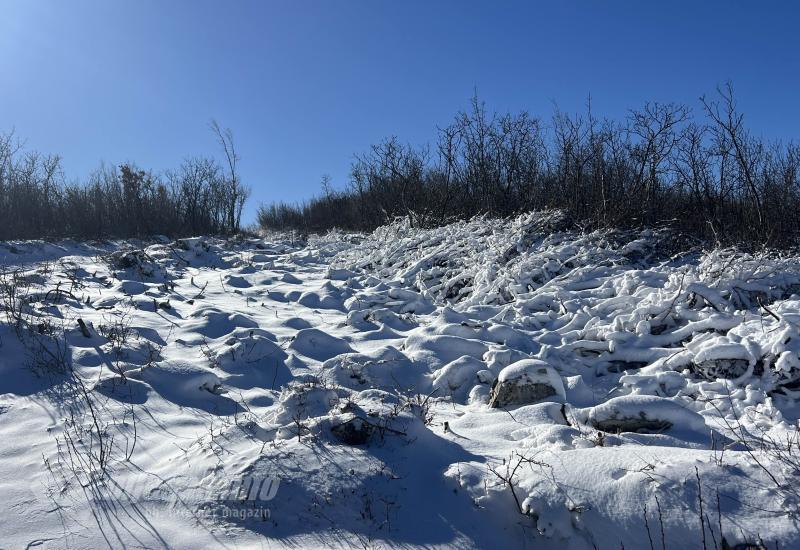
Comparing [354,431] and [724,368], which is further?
[724,368]

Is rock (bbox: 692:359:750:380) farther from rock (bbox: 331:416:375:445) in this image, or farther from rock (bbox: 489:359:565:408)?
rock (bbox: 331:416:375:445)

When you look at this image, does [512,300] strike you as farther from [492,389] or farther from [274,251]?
[274,251]

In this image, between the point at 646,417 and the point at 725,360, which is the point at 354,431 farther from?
the point at 725,360

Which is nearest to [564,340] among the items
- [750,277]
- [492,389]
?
[492,389]

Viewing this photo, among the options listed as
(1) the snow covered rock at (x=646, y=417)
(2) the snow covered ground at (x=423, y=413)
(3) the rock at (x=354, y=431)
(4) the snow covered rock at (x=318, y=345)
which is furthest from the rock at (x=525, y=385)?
(4) the snow covered rock at (x=318, y=345)

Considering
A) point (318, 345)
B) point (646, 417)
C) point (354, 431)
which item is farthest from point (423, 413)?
point (318, 345)

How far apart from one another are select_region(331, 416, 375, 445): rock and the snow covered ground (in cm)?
1

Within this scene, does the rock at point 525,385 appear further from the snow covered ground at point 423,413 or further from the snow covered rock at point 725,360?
the snow covered rock at point 725,360

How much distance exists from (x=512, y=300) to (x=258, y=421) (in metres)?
4.23

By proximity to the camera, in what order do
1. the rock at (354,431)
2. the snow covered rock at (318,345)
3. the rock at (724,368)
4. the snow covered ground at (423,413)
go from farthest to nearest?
the snow covered rock at (318,345), the rock at (724,368), the rock at (354,431), the snow covered ground at (423,413)

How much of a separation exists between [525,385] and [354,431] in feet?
4.68

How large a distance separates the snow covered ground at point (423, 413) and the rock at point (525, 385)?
0.02m

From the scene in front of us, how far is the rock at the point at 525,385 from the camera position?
11.8 ft

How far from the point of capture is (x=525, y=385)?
143 inches
